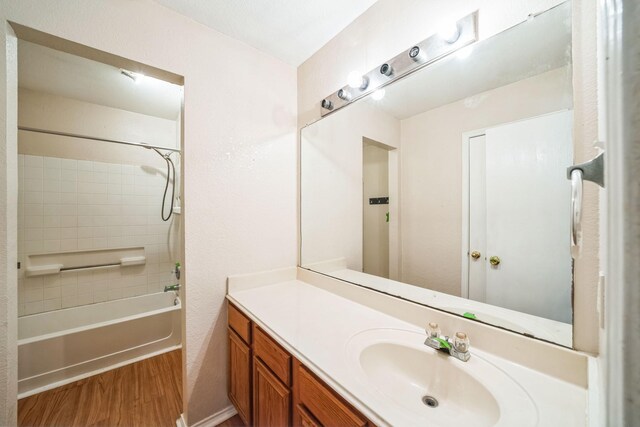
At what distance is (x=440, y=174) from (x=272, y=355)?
109 centimetres

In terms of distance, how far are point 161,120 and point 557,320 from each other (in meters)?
3.46

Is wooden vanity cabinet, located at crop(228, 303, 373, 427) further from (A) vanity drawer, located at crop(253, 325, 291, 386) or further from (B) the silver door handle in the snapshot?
(B) the silver door handle

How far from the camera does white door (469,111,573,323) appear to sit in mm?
750

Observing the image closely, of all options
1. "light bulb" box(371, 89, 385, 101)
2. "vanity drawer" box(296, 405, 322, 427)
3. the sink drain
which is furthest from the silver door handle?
"light bulb" box(371, 89, 385, 101)

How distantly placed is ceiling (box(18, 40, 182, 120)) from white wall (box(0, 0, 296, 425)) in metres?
0.80

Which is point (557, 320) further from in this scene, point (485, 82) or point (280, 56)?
point (280, 56)

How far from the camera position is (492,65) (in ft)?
2.93

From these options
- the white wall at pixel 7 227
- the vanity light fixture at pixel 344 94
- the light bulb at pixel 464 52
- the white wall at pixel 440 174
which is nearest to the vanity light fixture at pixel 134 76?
the white wall at pixel 7 227

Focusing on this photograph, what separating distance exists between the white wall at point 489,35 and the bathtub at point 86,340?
244 centimetres

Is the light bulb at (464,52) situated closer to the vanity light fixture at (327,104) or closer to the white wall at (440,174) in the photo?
the white wall at (440,174)

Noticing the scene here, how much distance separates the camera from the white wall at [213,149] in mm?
1152

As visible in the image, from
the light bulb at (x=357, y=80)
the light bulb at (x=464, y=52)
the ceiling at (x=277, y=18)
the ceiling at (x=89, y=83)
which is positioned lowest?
the light bulb at (x=464, y=52)

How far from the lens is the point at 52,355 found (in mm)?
1679

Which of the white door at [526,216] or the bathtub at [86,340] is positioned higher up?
the white door at [526,216]
